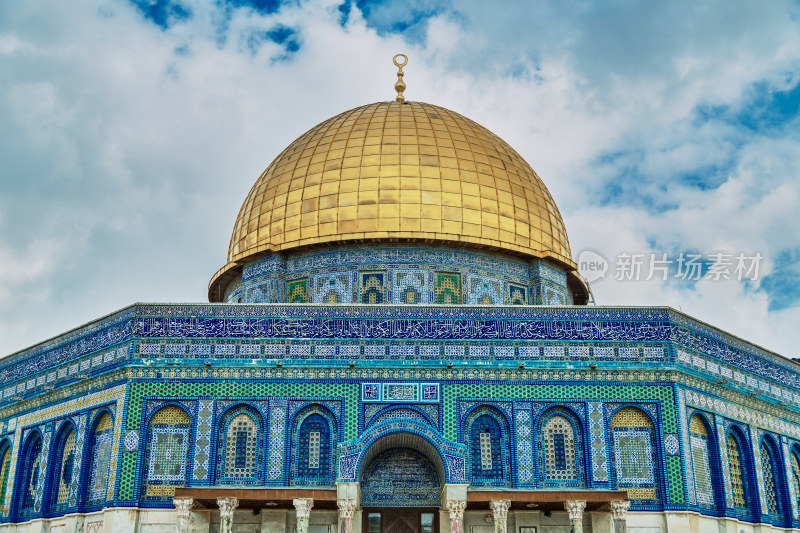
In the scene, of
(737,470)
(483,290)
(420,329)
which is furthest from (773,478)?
(420,329)

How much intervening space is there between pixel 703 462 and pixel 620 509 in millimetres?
2187

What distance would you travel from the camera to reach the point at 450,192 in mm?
20016

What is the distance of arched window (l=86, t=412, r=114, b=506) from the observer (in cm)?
1562

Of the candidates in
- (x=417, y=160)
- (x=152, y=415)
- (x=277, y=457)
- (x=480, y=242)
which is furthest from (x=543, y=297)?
(x=152, y=415)

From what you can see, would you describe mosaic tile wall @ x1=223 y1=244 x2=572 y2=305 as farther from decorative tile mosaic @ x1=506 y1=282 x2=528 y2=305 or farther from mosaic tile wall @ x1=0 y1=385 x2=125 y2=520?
mosaic tile wall @ x1=0 y1=385 x2=125 y2=520

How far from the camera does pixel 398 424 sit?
50.1 feet

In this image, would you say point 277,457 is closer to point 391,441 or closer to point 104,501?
point 391,441

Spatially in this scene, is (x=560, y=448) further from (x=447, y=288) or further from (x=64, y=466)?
(x=64, y=466)

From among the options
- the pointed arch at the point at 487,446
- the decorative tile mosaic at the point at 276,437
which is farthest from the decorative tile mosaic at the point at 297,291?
the pointed arch at the point at 487,446

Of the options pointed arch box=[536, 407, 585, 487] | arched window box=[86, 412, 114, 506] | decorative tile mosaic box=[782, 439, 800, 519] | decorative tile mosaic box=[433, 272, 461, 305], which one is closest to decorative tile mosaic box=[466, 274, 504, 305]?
decorative tile mosaic box=[433, 272, 461, 305]

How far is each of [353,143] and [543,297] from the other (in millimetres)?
5438

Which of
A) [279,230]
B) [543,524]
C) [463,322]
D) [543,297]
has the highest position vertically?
[279,230]

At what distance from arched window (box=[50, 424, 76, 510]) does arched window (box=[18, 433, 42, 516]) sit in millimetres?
655

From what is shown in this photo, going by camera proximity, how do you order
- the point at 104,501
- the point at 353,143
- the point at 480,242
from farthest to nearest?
the point at 353,143 → the point at 480,242 → the point at 104,501
